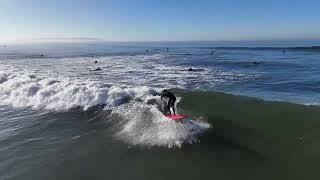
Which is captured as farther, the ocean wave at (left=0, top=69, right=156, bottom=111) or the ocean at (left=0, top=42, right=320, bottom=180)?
the ocean wave at (left=0, top=69, right=156, bottom=111)

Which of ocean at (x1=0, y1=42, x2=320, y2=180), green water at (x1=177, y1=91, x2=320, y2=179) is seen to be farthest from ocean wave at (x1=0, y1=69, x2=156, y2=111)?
green water at (x1=177, y1=91, x2=320, y2=179)

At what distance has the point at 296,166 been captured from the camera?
43.0ft

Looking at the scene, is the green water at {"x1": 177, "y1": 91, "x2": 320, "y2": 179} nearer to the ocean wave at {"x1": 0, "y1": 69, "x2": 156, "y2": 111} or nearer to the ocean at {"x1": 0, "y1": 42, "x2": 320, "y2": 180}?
the ocean at {"x1": 0, "y1": 42, "x2": 320, "y2": 180}

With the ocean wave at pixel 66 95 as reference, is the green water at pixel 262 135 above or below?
below

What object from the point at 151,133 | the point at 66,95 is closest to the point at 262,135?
the point at 151,133

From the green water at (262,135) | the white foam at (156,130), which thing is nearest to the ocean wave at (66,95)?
the white foam at (156,130)

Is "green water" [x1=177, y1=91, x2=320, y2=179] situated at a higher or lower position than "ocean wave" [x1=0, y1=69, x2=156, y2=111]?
lower

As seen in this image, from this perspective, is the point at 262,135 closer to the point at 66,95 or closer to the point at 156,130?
the point at 156,130

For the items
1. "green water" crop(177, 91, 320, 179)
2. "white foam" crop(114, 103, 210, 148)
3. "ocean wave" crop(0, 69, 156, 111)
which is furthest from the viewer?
"ocean wave" crop(0, 69, 156, 111)

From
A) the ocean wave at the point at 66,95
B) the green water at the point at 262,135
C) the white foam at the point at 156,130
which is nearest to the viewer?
the green water at the point at 262,135

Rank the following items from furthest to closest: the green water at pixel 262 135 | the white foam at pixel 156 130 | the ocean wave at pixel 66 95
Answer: the ocean wave at pixel 66 95
the white foam at pixel 156 130
the green water at pixel 262 135

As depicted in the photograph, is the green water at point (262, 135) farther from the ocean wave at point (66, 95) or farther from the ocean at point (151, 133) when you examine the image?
the ocean wave at point (66, 95)

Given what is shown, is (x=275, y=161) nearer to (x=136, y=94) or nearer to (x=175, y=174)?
(x=175, y=174)

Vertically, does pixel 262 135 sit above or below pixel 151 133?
below
